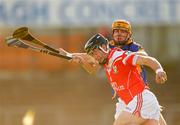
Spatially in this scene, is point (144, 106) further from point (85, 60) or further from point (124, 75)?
point (85, 60)

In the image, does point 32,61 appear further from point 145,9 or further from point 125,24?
point 125,24

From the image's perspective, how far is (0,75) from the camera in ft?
69.4

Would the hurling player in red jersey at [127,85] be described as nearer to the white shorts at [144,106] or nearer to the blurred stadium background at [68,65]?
the white shorts at [144,106]

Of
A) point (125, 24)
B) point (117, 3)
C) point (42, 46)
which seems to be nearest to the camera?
point (125, 24)

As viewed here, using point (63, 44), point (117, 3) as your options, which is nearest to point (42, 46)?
point (117, 3)

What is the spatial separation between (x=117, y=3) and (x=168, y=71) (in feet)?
12.4

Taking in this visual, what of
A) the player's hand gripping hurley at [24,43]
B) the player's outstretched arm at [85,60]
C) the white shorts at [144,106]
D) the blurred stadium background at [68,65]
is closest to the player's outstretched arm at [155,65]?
the white shorts at [144,106]

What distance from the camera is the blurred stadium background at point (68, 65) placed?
60.7 feet

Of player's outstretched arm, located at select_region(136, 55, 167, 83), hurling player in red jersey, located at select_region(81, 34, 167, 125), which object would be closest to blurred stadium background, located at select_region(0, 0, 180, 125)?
hurling player in red jersey, located at select_region(81, 34, 167, 125)

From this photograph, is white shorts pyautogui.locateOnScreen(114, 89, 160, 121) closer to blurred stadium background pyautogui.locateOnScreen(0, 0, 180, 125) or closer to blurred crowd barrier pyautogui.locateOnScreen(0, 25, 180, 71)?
blurred stadium background pyautogui.locateOnScreen(0, 0, 180, 125)

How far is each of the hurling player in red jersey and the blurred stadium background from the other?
994 centimetres

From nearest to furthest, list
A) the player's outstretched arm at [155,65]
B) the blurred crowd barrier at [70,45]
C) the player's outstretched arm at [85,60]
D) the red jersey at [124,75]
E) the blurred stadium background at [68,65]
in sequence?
the player's outstretched arm at [155,65] → the red jersey at [124,75] → the player's outstretched arm at [85,60] → the blurred stadium background at [68,65] → the blurred crowd barrier at [70,45]

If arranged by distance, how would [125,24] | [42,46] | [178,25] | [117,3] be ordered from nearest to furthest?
[125,24] < [42,46] < [117,3] < [178,25]

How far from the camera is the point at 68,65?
21500 millimetres
